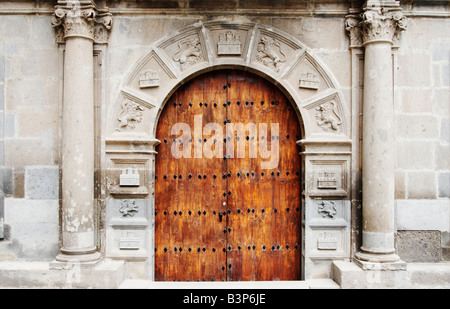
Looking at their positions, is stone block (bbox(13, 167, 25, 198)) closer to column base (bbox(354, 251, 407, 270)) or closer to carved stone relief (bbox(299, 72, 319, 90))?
carved stone relief (bbox(299, 72, 319, 90))

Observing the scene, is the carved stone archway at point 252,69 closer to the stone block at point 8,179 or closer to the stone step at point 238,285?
the stone step at point 238,285

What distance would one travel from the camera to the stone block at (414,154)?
4098mm

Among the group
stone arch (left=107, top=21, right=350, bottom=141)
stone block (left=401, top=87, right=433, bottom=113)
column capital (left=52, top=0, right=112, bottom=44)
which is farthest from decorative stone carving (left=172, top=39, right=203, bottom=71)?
stone block (left=401, top=87, right=433, bottom=113)

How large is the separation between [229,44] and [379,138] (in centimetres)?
189

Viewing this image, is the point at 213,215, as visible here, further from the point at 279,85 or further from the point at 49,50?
the point at 49,50

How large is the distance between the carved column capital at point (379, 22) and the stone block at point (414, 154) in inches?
44.8

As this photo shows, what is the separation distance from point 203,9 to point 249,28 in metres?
0.55

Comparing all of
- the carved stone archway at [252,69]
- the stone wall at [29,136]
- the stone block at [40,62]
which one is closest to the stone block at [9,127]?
the stone wall at [29,136]

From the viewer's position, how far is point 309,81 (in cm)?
412

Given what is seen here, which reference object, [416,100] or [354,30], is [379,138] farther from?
[354,30]

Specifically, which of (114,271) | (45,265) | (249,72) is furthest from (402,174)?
(45,265)

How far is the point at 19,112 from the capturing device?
411cm

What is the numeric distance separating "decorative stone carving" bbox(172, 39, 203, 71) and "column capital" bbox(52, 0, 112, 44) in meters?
0.79

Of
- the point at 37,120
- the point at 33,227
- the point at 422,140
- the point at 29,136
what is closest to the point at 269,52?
the point at 422,140
